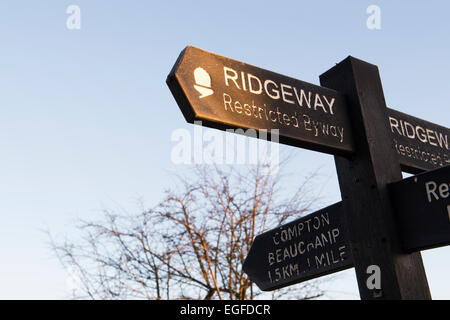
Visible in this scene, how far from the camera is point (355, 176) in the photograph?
2.52 meters

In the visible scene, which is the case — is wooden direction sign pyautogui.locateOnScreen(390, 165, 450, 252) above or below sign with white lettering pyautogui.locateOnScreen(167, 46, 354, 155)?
below

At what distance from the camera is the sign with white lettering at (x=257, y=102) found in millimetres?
2125

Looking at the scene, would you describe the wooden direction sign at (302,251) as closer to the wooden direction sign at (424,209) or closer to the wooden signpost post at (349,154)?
the wooden signpost post at (349,154)

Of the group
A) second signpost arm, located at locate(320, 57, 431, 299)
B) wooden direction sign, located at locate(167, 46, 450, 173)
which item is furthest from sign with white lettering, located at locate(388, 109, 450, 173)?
second signpost arm, located at locate(320, 57, 431, 299)

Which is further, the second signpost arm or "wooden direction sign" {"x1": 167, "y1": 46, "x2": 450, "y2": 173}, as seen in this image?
the second signpost arm

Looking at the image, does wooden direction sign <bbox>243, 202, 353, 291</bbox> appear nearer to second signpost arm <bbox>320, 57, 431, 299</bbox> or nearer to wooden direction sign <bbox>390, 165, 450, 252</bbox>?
second signpost arm <bbox>320, 57, 431, 299</bbox>

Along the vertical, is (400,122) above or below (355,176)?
above

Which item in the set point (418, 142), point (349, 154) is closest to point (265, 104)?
point (349, 154)

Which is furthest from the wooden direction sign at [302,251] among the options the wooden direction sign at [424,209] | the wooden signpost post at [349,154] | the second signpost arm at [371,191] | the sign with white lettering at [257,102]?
the sign with white lettering at [257,102]

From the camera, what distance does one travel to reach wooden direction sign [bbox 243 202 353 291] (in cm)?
268

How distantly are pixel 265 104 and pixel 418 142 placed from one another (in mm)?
1064
